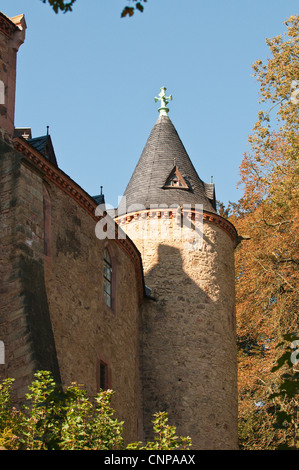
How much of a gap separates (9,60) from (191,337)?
9.26 metres

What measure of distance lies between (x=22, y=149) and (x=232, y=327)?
1020cm

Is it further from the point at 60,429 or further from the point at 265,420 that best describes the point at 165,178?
the point at 60,429

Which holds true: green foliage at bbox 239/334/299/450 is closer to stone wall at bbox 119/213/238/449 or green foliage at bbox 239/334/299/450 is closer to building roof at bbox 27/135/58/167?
stone wall at bbox 119/213/238/449

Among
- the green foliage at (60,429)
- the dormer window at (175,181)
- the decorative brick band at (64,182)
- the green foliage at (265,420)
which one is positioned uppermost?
the dormer window at (175,181)

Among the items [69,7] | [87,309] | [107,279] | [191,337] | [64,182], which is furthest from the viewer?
[191,337]

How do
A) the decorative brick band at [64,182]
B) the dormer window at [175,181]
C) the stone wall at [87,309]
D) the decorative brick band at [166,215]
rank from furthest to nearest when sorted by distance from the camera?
the dormer window at [175,181]
the decorative brick band at [166,215]
the stone wall at [87,309]
the decorative brick band at [64,182]

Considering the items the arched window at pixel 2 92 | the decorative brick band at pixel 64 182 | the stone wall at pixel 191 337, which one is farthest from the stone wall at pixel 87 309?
the arched window at pixel 2 92

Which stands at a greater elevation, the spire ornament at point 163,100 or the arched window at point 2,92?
the spire ornament at point 163,100

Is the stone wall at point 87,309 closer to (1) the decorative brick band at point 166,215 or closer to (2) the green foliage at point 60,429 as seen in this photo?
(1) the decorative brick band at point 166,215

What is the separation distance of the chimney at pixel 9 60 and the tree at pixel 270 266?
9193 mm

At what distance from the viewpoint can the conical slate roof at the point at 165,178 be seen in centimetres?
2394

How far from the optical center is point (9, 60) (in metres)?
16.4

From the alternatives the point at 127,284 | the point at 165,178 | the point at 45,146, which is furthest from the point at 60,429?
the point at 165,178

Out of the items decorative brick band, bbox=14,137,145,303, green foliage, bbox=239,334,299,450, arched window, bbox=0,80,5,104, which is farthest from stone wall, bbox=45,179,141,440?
green foliage, bbox=239,334,299,450
